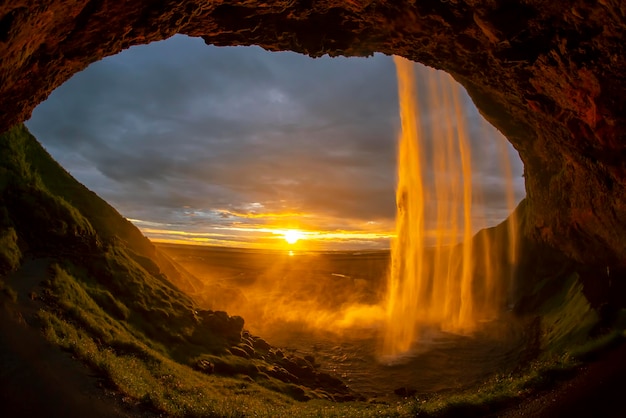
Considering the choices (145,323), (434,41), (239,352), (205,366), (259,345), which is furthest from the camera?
(259,345)

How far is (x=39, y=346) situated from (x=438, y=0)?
Answer: 2094cm

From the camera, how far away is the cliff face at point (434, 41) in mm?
11015

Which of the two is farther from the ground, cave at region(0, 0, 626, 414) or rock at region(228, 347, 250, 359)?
cave at region(0, 0, 626, 414)

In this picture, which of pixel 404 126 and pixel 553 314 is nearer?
pixel 553 314

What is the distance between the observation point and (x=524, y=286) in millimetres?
37594

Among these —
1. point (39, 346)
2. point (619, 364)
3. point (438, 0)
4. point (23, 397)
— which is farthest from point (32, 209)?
point (619, 364)

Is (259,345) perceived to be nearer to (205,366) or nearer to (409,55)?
(205,366)

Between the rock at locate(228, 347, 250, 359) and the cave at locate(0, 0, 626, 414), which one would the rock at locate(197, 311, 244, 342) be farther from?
the rock at locate(228, 347, 250, 359)

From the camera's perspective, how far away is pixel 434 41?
54.4 ft

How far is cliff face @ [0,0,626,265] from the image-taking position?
36.1 feet

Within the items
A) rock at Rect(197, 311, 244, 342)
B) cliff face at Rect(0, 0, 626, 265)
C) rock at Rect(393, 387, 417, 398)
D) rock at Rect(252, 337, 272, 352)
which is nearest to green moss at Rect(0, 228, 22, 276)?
cliff face at Rect(0, 0, 626, 265)

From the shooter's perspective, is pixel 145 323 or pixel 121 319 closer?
pixel 121 319

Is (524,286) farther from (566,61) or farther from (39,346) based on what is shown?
(39,346)

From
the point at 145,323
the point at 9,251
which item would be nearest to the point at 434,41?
the point at 145,323
